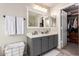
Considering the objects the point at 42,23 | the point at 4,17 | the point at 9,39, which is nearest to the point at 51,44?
the point at 42,23

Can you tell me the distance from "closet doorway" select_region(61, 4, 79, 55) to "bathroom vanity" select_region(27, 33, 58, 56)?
0.81ft

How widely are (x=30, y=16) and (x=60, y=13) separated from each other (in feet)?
2.57

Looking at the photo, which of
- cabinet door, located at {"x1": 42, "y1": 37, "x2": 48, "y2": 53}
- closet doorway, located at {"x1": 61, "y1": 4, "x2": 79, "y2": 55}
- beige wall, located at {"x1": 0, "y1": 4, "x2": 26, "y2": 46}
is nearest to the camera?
beige wall, located at {"x1": 0, "y1": 4, "x2": 26, "y2": 46}

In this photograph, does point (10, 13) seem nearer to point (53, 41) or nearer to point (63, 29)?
point (53, 41)

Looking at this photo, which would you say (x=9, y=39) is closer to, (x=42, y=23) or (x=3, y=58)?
(x=3, y=58)

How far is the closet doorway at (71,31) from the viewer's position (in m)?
1.94

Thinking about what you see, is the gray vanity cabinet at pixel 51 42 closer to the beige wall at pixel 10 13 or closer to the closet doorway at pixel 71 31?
the closet doorway at pixel 71 31

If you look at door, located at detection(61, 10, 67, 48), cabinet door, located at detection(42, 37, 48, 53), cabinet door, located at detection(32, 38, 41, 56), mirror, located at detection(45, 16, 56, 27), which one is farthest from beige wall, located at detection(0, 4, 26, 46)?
door, located at detection(61, 10, 67, 48)

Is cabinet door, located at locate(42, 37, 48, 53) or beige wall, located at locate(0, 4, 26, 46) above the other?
beige wall, located at locate(0, 4, 26, 46)

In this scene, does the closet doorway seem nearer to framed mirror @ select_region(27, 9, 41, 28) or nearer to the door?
the door

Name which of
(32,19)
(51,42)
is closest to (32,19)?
(32,19)

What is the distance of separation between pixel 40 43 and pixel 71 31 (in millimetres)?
772

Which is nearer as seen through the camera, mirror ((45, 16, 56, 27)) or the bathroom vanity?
the bathroom vanity

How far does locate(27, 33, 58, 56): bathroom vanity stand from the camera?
1.96 m
